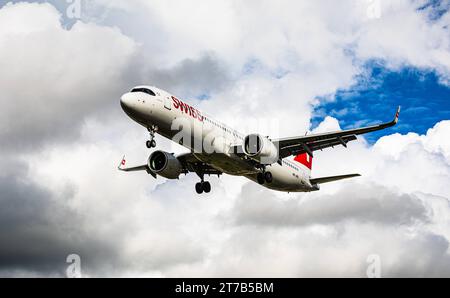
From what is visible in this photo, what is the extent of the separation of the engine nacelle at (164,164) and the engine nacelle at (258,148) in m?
6.39

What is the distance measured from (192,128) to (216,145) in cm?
228

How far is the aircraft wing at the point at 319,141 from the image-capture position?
3734cm

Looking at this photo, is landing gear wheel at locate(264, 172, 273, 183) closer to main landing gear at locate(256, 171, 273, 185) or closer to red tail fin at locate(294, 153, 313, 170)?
main landing gear at locate(256, 171, 273, 185)

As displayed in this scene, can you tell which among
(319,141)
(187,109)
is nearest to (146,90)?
(187,109)

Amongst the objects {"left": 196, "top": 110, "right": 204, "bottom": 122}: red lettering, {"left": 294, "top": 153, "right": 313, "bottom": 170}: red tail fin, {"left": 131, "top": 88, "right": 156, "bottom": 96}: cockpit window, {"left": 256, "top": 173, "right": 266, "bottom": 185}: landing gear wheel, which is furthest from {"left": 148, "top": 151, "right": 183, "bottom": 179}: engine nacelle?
{"left": 294, "top": 153, "right": 313, "bottom": 170}: red tail fin

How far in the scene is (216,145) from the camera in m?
37.0

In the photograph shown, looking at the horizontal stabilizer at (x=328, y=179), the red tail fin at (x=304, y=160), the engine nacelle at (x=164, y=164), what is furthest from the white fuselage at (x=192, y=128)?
the red tail fin at (x=304, y=160)

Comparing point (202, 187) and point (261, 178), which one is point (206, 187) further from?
point (261, 178)

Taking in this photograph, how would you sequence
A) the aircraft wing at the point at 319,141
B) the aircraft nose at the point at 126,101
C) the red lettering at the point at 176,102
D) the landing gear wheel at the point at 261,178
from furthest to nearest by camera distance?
the landing gear wheel at the point at 261,178
the aircraft wing at the point at 319,141
the red lettering at the point at 176,102
the aircraft nose at the point at 126,101

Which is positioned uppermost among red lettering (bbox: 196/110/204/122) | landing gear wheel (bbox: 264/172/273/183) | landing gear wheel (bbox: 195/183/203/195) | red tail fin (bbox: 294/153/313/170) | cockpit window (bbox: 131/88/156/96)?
red tail fin (bbox: 294/153/313/170)

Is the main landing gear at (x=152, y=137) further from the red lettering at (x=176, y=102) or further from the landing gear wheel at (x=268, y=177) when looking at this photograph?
the landing gear wheel at (x=268, y=177)

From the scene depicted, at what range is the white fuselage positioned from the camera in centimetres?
3353
